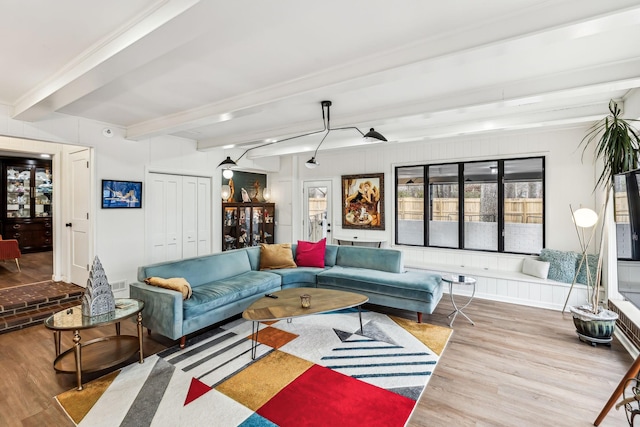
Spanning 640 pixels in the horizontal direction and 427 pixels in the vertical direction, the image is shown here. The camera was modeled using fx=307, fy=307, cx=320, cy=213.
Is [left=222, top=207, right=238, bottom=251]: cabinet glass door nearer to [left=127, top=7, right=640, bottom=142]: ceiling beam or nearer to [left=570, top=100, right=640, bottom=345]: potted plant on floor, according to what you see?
[left=127, top=7, right=640, bottom=142]: ceiling beam

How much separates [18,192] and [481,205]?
33.7ft

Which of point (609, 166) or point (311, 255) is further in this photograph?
point (311, 255)

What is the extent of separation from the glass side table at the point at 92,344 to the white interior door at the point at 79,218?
204cm

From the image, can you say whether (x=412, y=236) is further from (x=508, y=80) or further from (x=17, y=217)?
(x=17, y=217)

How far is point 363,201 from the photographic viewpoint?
6.51m

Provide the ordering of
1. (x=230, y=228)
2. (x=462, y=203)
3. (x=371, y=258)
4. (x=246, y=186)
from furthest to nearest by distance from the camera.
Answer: (x=246, y=186) < (x=230, y=228) < (x=462, y=203) < (x=371, y=258)

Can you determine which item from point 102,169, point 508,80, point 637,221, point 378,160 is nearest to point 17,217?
point 102,169

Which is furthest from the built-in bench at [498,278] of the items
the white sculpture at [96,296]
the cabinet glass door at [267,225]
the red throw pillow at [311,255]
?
the white sculpture at [96,296]

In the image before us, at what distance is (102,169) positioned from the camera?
4.51m

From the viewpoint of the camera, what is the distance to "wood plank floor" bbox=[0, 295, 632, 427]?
2.16 m

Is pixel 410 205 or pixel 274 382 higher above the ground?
pixel 410 205

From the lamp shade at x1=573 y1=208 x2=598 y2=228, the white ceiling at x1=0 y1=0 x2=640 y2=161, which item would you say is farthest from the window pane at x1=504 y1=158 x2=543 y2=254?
the white ceiling at x1=0 y1=0 x2=640 y2=161

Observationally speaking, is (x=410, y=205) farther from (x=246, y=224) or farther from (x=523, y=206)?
(x=246, y=224)

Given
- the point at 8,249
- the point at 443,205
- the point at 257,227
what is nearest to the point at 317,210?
the point at 257,227
